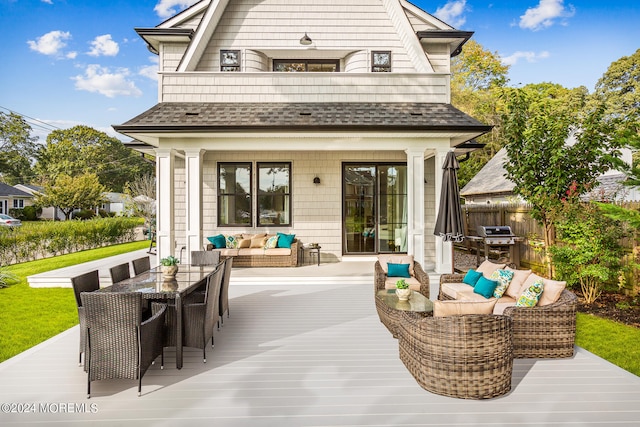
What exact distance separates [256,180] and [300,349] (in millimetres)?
6797

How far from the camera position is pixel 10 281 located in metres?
9.21

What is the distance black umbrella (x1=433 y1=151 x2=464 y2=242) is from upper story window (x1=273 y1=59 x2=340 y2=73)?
5320 mm

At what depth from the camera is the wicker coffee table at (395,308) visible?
4488mm

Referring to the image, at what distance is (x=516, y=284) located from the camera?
5277 mm

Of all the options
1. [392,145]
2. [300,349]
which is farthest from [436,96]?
[300,349]

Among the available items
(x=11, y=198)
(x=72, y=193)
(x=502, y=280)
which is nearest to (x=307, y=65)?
(x=502, y=280)

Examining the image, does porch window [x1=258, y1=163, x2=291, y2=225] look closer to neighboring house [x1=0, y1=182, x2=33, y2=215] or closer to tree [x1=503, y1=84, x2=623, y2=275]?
tree [x1=503, y1=84, x2=623, y2=275]

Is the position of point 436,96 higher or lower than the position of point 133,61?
lower

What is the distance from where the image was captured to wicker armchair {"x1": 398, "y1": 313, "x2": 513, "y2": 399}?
323cm

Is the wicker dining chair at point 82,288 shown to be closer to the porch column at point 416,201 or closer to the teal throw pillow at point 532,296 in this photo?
the teal throw pillow at point 532,296

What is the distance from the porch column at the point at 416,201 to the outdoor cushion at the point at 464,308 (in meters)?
4.86

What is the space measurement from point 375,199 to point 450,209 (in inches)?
130

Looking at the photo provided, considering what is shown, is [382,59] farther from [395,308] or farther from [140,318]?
[140,318]

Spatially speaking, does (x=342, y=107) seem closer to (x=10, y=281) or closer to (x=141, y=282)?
(x=141, y=282)
